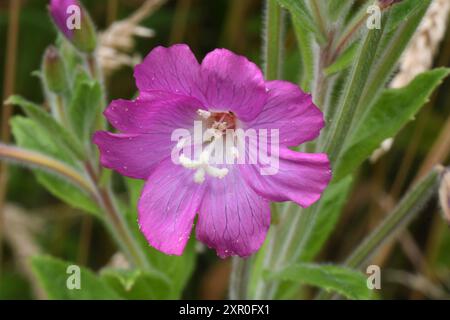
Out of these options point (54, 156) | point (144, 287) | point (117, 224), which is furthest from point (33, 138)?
point (144, 287)

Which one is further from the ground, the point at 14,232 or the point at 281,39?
the point at 281,39

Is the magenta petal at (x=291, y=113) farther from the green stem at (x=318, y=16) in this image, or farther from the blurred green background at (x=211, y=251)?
the blurred green background at (x=211, y=251)

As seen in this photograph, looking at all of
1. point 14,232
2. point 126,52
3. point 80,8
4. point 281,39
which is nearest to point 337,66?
point 281,39

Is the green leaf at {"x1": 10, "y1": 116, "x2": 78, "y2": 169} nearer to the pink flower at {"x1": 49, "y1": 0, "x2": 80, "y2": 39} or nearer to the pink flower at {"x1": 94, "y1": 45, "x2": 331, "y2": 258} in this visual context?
the pink flower at {"x1": 49, "y1": 0, "x2": 80, "y2": 39}

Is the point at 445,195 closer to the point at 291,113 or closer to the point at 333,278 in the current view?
the point at 333,278

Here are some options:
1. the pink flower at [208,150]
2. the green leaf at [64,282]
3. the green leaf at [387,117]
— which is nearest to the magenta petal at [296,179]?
the pink flower at [208,150]

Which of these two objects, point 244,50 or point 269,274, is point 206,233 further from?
point 244,50
